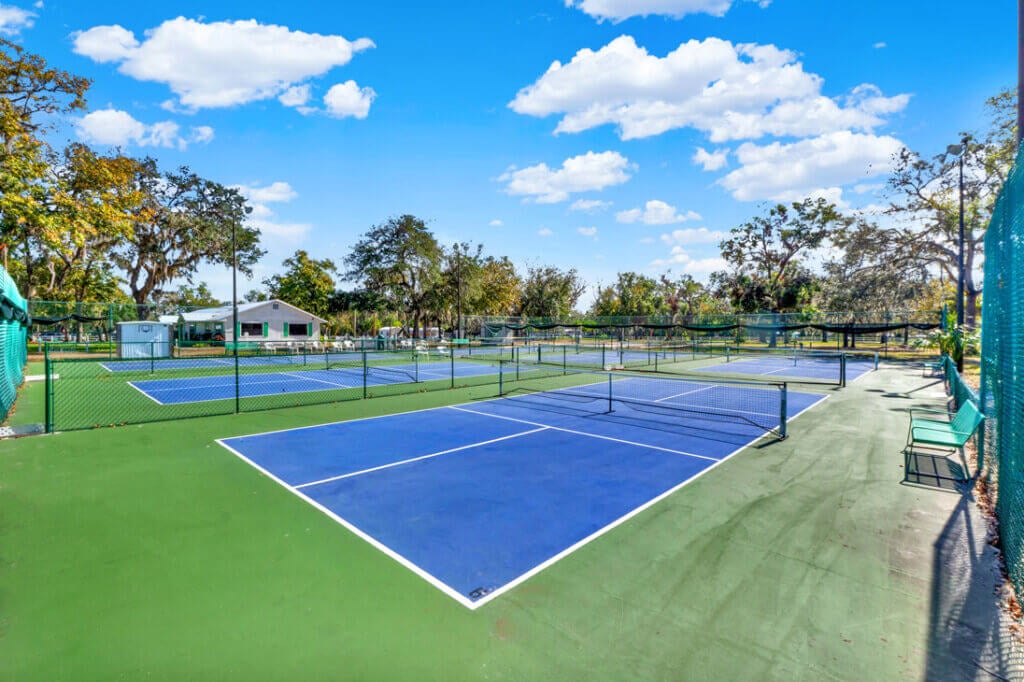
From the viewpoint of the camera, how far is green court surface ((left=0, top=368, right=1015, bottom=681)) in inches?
133

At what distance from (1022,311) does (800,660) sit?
3572 mm

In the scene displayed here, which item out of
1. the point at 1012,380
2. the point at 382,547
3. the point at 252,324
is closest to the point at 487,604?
the point at 382,547

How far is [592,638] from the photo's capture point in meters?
3.63

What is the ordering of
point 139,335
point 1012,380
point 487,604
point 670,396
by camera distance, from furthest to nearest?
point 139,335
point 670,396
point 1012,380
point 487,604

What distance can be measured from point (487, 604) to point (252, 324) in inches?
1755

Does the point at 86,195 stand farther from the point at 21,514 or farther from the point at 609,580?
the point at 609,580

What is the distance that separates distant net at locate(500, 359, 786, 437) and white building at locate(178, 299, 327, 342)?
29.9 m

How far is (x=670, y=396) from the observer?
15906 millimetres

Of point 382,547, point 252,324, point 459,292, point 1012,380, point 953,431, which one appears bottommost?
point 382,547

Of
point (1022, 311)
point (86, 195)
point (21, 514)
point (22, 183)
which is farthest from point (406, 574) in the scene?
point (86, 195)

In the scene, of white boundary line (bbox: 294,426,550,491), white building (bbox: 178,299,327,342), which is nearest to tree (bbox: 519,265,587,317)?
white building (bbox: 178,299,327,342)

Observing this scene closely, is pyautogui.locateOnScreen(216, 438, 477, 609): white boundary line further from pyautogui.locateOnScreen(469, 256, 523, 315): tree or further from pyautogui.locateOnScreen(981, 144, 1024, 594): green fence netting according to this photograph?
pyautogui.locateOnScreen(469, 256, 523, 315): tree

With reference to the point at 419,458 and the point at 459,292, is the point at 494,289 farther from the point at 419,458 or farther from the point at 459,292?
the point at 419,458

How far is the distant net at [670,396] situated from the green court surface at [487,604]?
503 cm
